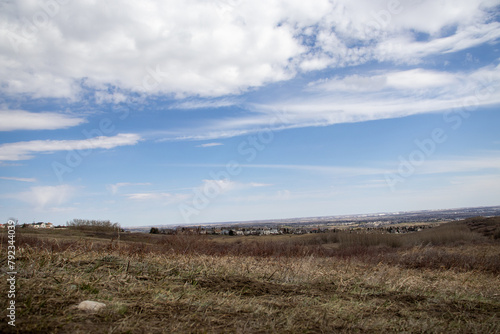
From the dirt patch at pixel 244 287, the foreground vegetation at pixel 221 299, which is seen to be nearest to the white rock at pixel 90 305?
the foreground vegetation at pixel 221 299

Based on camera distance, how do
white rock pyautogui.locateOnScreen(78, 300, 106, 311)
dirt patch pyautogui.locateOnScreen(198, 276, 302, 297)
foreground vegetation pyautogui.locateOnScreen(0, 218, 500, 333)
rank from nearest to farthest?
foreground vegetation pyautogui.locateOnScreen(0, 218, 500, 333)
white rock pyautogui.locateOnScreen(78, 300, 106, 311)
dirt patch pyautogui.locateOnScreen(198, 276, 302, 297)

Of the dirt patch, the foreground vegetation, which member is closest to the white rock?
the foreground vegetation

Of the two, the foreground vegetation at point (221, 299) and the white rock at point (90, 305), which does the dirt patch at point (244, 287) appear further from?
the white rock at point (90, 305)

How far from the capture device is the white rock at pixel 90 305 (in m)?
4.73

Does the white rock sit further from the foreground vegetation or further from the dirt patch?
the dirt patch

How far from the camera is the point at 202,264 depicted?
8898mm

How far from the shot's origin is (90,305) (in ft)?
15.8

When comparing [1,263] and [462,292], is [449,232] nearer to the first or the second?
[462,292]

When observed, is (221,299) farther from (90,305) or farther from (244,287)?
(90,305)

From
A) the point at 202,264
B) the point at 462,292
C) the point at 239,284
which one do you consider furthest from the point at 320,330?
the point at 462,292

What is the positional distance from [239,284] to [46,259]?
403 centimetres

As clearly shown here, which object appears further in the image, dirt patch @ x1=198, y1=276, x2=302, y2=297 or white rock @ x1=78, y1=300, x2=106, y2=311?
dirt patch @ x1=198, y1=276, x2=302, y2=297

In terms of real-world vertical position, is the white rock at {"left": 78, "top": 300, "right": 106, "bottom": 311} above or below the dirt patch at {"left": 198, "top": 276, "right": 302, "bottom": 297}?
above

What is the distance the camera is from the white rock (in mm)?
4730
